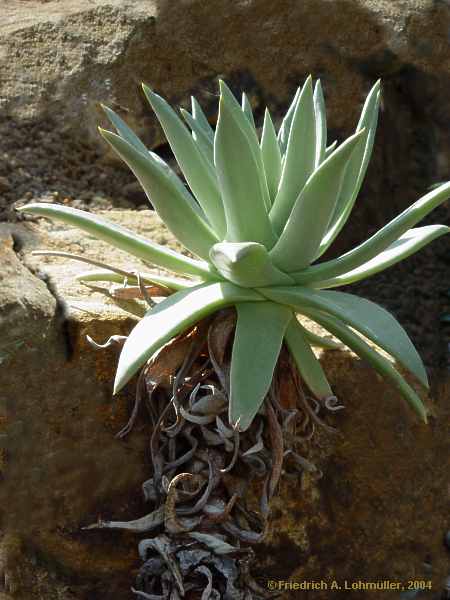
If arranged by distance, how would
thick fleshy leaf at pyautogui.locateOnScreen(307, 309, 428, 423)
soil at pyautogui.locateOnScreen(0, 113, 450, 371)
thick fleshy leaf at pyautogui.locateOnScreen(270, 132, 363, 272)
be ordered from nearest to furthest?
thick fleshy leaf at pyautogui.locateOnScreen(270, 132, 363, 272) → thick fleshy leaf at pyautogui.locateOnScreen(307, 309, 428, 423) → soil at pyautogui.locateOnScreen(0, 113, 450, 371)

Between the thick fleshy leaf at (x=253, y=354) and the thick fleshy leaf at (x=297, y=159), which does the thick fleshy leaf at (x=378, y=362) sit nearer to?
the thick fleshy leaf at (x=253, y=354)

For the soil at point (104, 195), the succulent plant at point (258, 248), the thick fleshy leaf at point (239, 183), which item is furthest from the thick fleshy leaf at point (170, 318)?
the soil at point (104, 195)

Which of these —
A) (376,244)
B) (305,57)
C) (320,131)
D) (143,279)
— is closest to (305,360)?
(376,244)

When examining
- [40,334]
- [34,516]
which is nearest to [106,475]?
[34,516]

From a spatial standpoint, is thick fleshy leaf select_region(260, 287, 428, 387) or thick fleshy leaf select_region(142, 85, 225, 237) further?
thick fleshy leaf select_region(142, 85, 225, 237)

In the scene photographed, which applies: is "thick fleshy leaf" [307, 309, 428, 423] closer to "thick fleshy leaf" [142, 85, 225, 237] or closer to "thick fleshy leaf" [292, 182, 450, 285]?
"thick fleshy leaf" [292, 182, 450, 285]

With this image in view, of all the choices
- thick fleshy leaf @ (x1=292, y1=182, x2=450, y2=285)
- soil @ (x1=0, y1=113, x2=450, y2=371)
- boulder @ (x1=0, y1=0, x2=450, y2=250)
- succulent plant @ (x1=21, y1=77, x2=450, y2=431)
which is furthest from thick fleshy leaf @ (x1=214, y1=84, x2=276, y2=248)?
boulder @ (x1=0, y1=0, x2=450, y2=250)

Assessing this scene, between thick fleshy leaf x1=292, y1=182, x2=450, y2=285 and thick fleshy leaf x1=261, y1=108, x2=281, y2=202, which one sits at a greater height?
thick fleshy leaf x1=261, y1=108, x2=281, y2=202

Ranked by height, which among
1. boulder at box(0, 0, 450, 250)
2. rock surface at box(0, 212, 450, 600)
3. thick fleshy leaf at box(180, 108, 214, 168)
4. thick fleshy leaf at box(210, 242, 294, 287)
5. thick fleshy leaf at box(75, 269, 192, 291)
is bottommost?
rock surface at box(0, 212, 450, 600)
